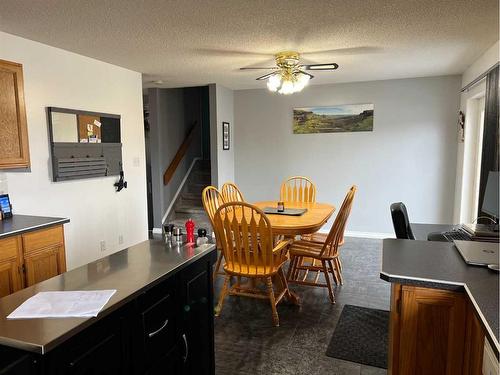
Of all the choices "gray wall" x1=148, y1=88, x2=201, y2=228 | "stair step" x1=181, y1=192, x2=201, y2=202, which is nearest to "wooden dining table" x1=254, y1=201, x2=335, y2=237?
"gray wall" x1=148, y1=88, x2=201, y2=228

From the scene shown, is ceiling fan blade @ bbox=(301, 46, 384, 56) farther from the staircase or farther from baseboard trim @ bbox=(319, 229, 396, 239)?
the staircase

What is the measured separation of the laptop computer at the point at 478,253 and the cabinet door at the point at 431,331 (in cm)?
29

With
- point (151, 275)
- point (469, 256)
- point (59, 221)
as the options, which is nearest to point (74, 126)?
point (59, 221)

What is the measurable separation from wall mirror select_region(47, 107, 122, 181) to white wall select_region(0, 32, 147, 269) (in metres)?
0.07

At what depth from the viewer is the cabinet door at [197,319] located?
163 centimetres

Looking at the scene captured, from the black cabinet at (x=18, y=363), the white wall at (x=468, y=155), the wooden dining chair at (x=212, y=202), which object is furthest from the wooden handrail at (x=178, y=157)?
the black cabinet at (x=18, y=363)

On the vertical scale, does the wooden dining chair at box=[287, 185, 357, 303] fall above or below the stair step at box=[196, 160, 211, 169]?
below

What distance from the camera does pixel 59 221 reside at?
266cm

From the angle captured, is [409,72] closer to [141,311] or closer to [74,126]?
[74,126]

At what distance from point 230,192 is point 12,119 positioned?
2183 millimetres

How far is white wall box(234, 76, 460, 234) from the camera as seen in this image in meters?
4.98

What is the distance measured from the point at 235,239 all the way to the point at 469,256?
1.52m

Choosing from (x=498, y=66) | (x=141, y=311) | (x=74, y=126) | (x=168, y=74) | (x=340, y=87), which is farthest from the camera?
(x=340, y=87)

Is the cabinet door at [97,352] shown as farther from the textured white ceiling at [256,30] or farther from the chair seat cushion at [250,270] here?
the textured white ceiling at [256,30]
